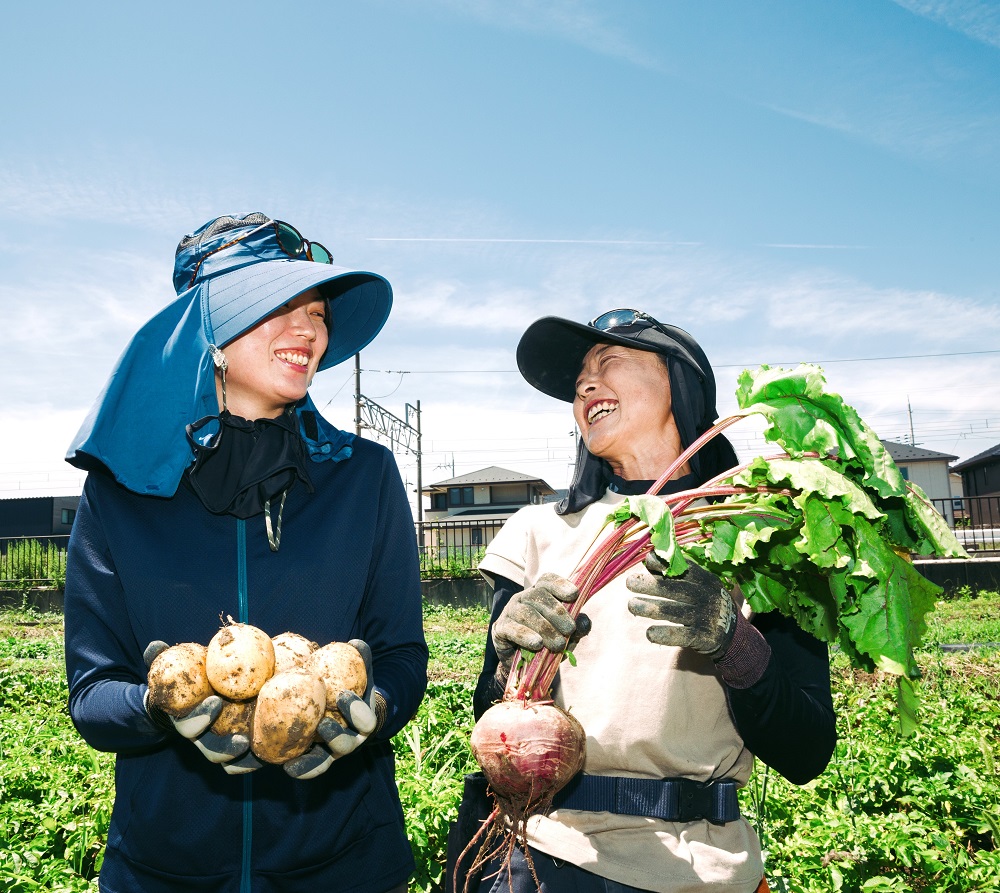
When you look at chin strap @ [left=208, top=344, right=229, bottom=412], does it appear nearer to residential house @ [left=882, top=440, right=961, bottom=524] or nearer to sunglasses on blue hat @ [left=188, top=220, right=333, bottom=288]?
sunglasses on blue hat @ [left=188, top=220, right=333, bottom=288]

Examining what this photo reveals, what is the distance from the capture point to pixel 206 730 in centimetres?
160

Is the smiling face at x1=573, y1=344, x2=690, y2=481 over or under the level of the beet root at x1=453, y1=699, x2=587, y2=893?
over

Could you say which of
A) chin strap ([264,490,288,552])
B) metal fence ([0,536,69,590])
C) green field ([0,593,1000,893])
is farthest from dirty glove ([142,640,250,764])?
metal fence ([0,536,69,590])

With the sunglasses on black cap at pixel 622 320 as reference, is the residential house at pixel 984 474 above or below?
above

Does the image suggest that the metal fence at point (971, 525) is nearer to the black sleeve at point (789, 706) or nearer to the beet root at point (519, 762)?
the black sleeve at point (789, 706)

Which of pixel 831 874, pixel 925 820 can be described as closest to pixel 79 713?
pixel 831 874

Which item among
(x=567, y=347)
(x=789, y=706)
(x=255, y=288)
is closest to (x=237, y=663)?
(x=255, y=288)

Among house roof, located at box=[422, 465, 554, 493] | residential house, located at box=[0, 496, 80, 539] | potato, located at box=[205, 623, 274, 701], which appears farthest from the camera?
house roof, located at box=[422, 465, 554, 493]

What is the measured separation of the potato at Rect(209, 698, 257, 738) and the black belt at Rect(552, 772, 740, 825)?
2.85ft

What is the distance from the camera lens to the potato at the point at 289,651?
1.75 meters

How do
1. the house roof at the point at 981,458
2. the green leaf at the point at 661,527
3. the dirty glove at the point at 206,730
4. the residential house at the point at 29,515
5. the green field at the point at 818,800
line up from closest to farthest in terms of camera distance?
1. the dirty glove at the point at 206,730
2. the green leaf at the point at 661,527
3. the green field at the point at 818,800
4. the house roof at the point at 981,458
5. the residential house at the point at 29,515

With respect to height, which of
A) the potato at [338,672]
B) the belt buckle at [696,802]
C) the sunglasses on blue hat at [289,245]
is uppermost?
the sunglasses on blue hat at [289,245]

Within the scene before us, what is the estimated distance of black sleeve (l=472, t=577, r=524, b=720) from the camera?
7.83 ft

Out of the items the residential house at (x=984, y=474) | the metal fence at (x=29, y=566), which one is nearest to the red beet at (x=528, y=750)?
the metal fence at (x=29, y=566)
